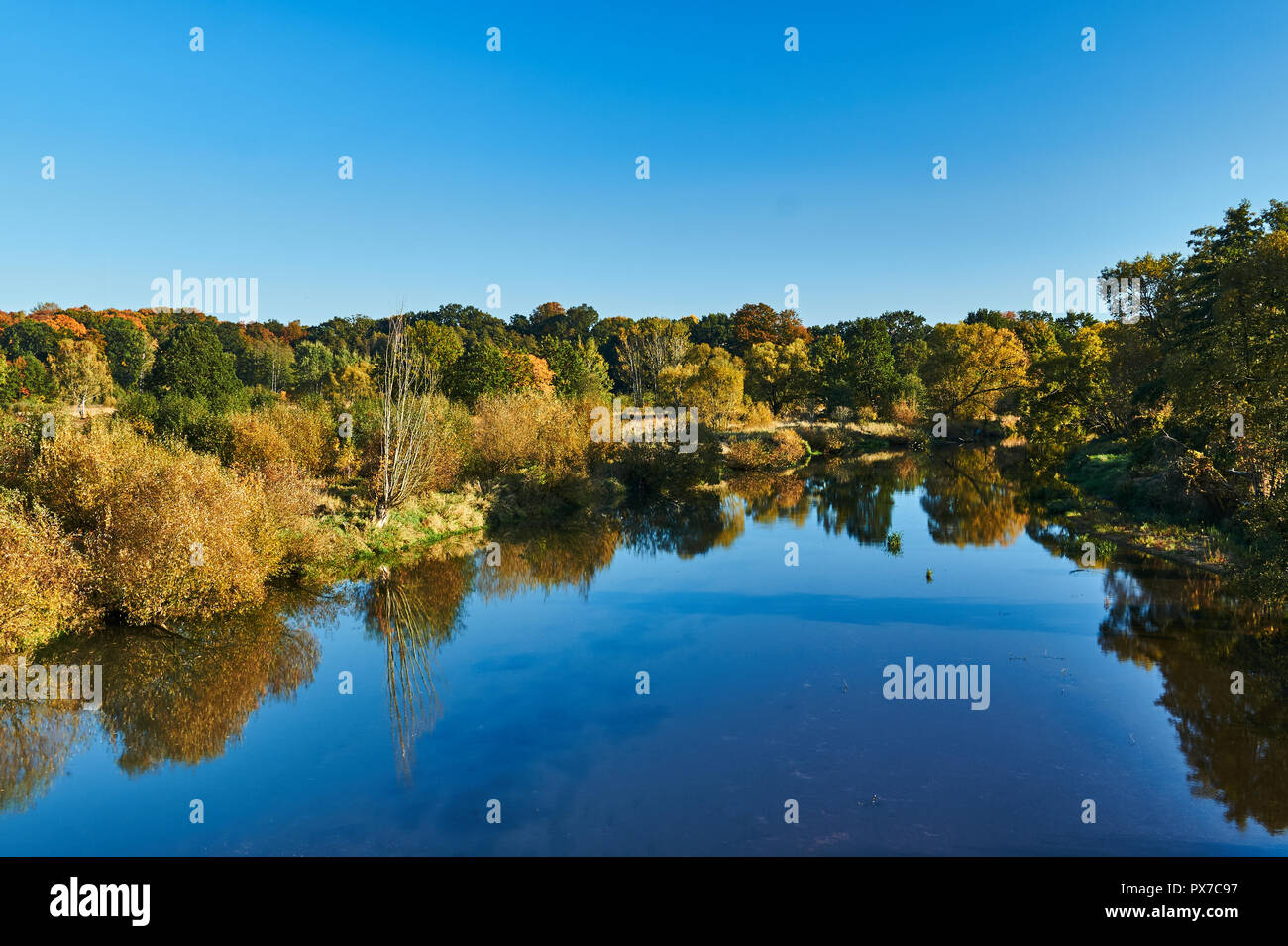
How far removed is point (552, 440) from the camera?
110 feet

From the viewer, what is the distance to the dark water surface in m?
8.80

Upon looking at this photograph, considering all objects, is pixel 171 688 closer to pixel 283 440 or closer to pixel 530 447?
pixel 283 440

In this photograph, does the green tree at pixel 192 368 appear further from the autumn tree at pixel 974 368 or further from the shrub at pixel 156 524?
the autumn tree at pixel 974 368

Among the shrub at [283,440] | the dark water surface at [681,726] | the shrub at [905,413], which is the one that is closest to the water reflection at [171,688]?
the dark water surface at [681,726]

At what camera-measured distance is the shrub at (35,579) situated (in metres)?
13.2

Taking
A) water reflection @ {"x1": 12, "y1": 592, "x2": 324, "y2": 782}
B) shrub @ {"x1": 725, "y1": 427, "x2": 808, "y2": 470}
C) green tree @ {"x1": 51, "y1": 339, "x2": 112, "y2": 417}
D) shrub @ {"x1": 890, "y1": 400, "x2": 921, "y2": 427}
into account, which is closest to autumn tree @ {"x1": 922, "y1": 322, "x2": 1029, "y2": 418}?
shrub @ {"x1": 890, "y1": 400, "x2": 921, "y2": 427}

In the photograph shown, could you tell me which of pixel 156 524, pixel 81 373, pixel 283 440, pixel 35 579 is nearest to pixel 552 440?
pixel 283 440

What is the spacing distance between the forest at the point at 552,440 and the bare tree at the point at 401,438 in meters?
0.14

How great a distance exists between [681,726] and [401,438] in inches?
688

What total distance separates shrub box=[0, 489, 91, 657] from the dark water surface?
709mm

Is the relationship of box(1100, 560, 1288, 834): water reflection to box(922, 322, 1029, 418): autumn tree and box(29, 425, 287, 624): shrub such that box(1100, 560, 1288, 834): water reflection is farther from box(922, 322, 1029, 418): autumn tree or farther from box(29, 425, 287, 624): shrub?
box(922, 322, 1029, 418): autumn tree
